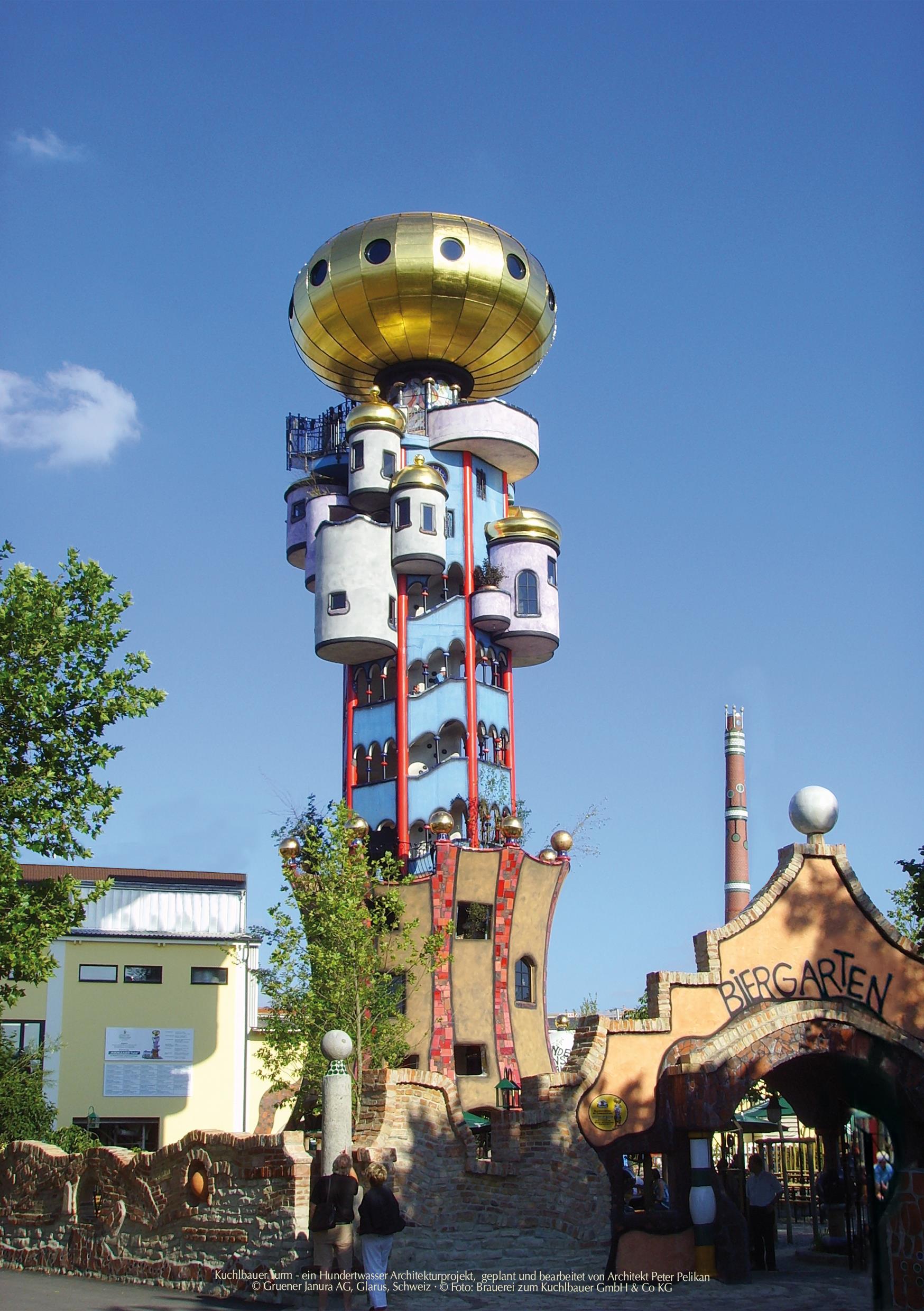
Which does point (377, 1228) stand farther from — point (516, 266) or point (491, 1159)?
point (516, 266)

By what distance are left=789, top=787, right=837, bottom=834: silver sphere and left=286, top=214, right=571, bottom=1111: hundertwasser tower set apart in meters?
13.8

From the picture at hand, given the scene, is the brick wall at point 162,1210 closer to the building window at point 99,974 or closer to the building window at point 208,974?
the building window at point 99,974

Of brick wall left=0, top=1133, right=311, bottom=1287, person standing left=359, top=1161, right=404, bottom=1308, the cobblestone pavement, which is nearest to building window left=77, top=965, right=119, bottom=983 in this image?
brick wall left=0, top=1133, right=311, bottom=1287

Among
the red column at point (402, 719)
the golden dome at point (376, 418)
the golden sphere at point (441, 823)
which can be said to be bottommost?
the golden sphere at point (441, 823)

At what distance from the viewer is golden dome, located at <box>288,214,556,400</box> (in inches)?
1287

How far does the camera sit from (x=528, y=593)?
33812mm

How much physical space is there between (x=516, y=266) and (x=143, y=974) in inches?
754

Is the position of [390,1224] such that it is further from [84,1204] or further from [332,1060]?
[84,1204]

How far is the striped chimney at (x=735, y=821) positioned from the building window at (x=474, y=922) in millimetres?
22126

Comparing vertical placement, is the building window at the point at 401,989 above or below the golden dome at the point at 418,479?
below

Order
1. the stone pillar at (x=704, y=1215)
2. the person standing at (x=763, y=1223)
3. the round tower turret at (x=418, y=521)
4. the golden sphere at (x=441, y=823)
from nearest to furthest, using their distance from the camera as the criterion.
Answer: the stone pillar at (x=704, y=1215) → the person standing at (x=763, y=1223) → the golden sphere at (x=441, y=823) → the round tower turret at (x=418, y=521)

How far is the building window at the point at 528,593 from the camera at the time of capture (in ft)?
111

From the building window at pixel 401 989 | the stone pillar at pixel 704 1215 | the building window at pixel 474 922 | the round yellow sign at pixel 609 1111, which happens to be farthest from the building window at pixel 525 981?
the stone pillar at pixel 704 1215

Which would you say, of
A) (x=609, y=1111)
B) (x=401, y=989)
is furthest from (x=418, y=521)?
(x=609, y=1111)
